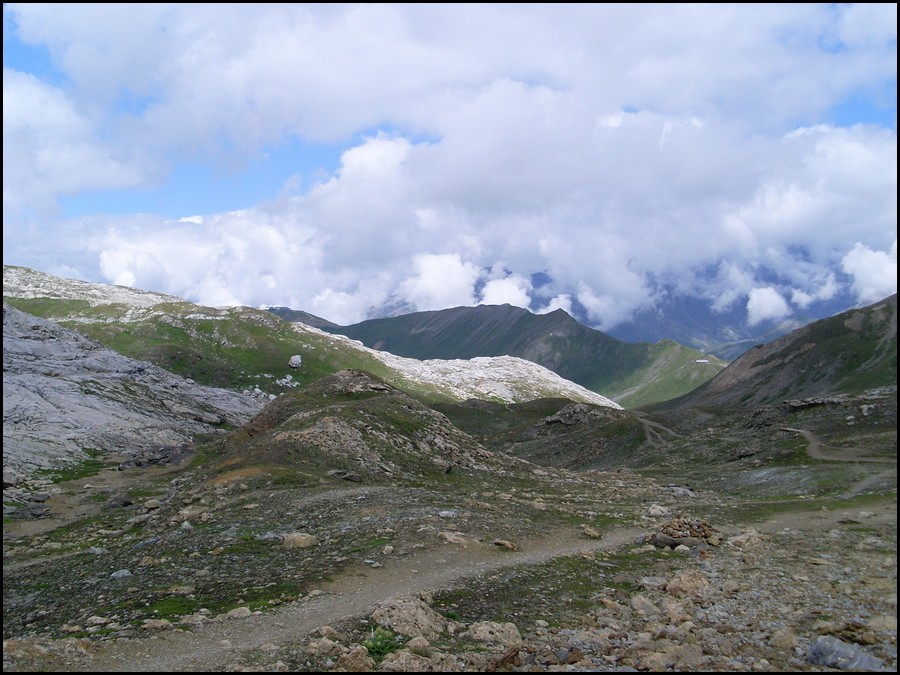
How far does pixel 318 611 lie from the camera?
62.7 feet

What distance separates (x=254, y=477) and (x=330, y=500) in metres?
10.2

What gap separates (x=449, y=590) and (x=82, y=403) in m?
109

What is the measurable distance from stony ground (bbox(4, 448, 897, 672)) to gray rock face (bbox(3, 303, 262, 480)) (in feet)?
179

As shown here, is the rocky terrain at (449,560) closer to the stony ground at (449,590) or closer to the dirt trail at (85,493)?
the stony ground at (449,590)

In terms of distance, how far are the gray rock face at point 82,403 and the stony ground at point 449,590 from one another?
179 feet

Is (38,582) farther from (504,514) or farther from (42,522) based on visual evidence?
(42,522)

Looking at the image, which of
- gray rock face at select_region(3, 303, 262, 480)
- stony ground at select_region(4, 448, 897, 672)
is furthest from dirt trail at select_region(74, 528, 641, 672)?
gray rock face at select_region(3, 303, 262, 480)

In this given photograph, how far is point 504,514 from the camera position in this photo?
117 feet

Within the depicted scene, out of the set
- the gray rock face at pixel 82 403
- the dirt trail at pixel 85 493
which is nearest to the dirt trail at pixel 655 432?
the dirt trail at pixel 85 493

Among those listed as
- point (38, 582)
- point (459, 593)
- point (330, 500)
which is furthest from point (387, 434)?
point (459, 593)

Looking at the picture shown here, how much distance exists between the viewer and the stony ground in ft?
39.3

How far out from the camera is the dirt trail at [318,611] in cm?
1516

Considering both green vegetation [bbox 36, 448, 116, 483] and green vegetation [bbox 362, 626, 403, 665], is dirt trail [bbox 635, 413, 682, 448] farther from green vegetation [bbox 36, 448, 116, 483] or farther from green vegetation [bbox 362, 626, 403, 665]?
green vegetation [bbox 362, 626, 403, 665]

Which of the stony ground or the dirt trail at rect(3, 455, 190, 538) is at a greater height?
the stony ground
